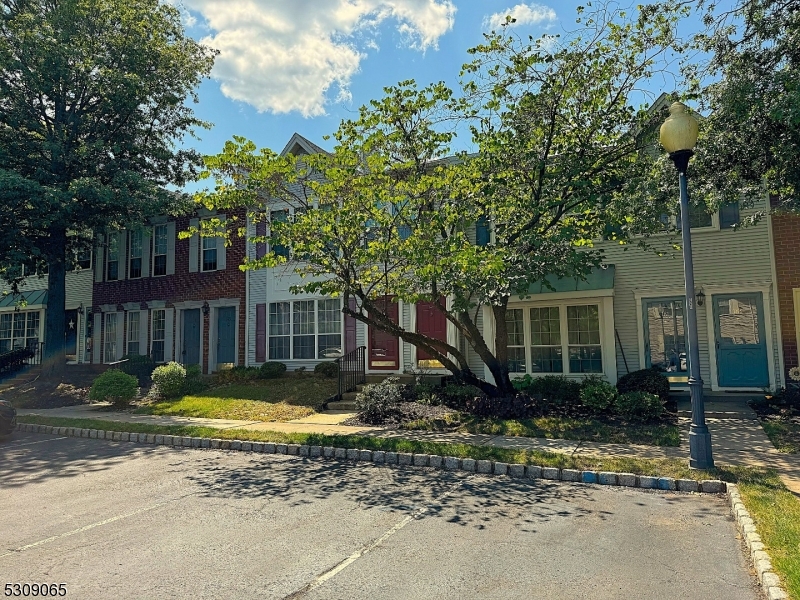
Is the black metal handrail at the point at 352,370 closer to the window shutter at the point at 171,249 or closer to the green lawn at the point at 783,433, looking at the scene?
the window shutter at the point at 171,249

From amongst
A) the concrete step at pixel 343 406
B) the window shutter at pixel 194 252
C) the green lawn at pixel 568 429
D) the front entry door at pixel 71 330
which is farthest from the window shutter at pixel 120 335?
the green lawn at pixel 568 429

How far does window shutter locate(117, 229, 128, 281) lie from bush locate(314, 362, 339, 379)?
11.1m

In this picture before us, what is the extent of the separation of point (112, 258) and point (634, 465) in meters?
23.0

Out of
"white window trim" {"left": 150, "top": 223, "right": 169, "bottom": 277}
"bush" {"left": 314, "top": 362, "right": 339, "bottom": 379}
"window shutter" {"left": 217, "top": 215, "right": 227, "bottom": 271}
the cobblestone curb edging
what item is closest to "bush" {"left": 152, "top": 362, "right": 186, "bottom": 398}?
"bush" {"left": 314, "top": 362, "right": 339, "bottom": 379}

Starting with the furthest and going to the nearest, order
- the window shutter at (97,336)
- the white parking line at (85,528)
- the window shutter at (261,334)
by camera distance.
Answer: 1. the window shutter at (97,336)
2. the window shutter at (261,334)
3. the white parking line at (85,528)

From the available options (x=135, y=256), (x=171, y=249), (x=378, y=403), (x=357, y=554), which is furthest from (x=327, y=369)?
(x=357, y=554)

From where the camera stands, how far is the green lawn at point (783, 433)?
28.0ft

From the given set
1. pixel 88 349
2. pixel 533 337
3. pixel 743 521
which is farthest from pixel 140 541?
pixel 88 349

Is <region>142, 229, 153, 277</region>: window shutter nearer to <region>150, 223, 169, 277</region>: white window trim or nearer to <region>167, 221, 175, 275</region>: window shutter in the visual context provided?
<region>150, 223, 169, 277</region>: white window trim

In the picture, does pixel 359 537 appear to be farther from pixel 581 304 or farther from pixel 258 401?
pixel 581 304

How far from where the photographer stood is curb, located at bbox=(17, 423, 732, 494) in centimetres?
694

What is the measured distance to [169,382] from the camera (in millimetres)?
16375

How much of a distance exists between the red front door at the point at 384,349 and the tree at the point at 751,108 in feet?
31.1

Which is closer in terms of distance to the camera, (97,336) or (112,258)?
(97,336)
